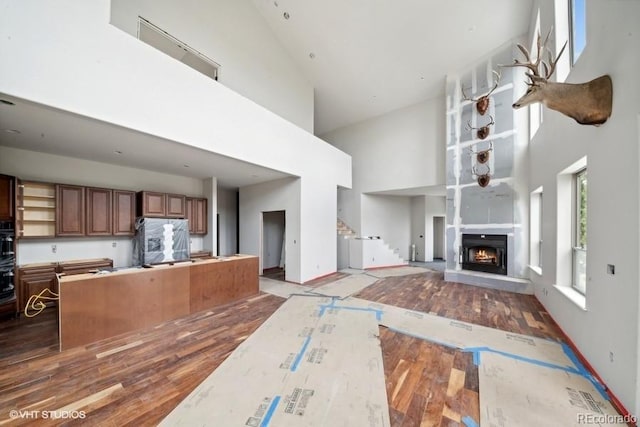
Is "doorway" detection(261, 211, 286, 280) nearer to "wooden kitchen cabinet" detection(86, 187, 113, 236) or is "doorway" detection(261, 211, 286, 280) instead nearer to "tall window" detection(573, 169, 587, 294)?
"wooden kitchen cabinet" detection(86, 187, 113, 236)

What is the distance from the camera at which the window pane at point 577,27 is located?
9.00 feet

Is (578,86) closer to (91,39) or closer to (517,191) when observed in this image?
(517,191)

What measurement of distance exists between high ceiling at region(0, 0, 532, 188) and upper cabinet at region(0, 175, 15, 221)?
555mm

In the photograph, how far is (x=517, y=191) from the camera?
5.27 m

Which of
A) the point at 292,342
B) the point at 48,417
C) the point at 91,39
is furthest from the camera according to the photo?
the point at 292,342

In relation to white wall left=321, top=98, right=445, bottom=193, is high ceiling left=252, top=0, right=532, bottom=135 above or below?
above

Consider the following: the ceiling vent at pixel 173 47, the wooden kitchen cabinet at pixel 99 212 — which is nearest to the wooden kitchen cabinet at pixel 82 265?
the wooden kitchen cabinet at pixel 99 212

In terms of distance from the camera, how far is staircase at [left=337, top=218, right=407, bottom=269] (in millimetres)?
7566

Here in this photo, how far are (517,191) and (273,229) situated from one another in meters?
6.62

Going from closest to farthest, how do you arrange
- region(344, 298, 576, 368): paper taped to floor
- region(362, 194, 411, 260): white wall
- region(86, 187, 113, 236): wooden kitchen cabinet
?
region(344, 298, 576, 368): paper taped to floor < region(86, 187, 113, 236): wooden kitchen cabinet < region(362, 194, 411, 260): white wall

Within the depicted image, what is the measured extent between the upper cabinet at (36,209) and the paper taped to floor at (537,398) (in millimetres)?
6231

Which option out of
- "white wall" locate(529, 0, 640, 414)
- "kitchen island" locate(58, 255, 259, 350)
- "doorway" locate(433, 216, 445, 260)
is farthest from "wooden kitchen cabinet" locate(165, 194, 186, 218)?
"doorway" locate(433, 216, 445, 260)

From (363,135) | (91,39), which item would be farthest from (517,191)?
(91,39)

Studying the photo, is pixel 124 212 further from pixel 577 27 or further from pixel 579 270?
pixel 577 27
